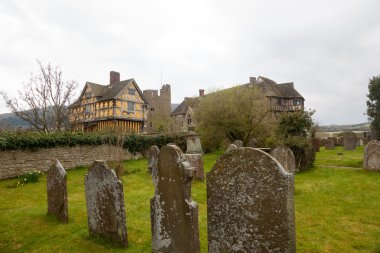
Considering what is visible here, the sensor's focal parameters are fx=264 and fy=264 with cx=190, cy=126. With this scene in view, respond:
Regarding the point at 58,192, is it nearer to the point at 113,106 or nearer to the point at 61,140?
the point at 61,140

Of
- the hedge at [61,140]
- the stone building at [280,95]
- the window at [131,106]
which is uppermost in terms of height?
the stone building at [280,95]

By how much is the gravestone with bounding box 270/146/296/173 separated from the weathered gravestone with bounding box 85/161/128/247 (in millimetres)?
7343

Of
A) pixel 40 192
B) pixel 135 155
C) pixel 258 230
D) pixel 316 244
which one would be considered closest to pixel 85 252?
pixel 258 230

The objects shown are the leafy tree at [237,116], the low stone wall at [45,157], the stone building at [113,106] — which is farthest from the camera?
the stone building at [113,106]

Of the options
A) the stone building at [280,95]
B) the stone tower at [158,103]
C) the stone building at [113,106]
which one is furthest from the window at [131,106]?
the stone tower at [158,103]

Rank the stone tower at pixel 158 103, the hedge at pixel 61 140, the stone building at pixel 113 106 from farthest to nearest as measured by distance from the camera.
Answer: the stone tower at pixel 158 103 < the stone building at pixel 113 106 < the hedge at pixel 61 140

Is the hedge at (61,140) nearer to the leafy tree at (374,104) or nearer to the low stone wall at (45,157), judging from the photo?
the low stone wall at (45,157)

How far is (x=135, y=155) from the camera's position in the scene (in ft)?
82.1

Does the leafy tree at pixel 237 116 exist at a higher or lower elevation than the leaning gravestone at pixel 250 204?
higher

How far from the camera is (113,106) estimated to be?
35.7 metres

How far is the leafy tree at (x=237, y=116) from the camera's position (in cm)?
2519

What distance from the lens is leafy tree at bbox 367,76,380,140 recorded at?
31230mm

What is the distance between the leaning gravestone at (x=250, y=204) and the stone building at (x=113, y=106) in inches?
1293

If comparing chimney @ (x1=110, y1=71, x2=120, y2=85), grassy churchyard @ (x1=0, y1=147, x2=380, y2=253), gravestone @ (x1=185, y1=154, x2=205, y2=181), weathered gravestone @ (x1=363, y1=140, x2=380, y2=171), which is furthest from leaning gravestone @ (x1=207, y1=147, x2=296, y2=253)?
chimney @ (x1=110, y1=71, x2=120, y2=85)
